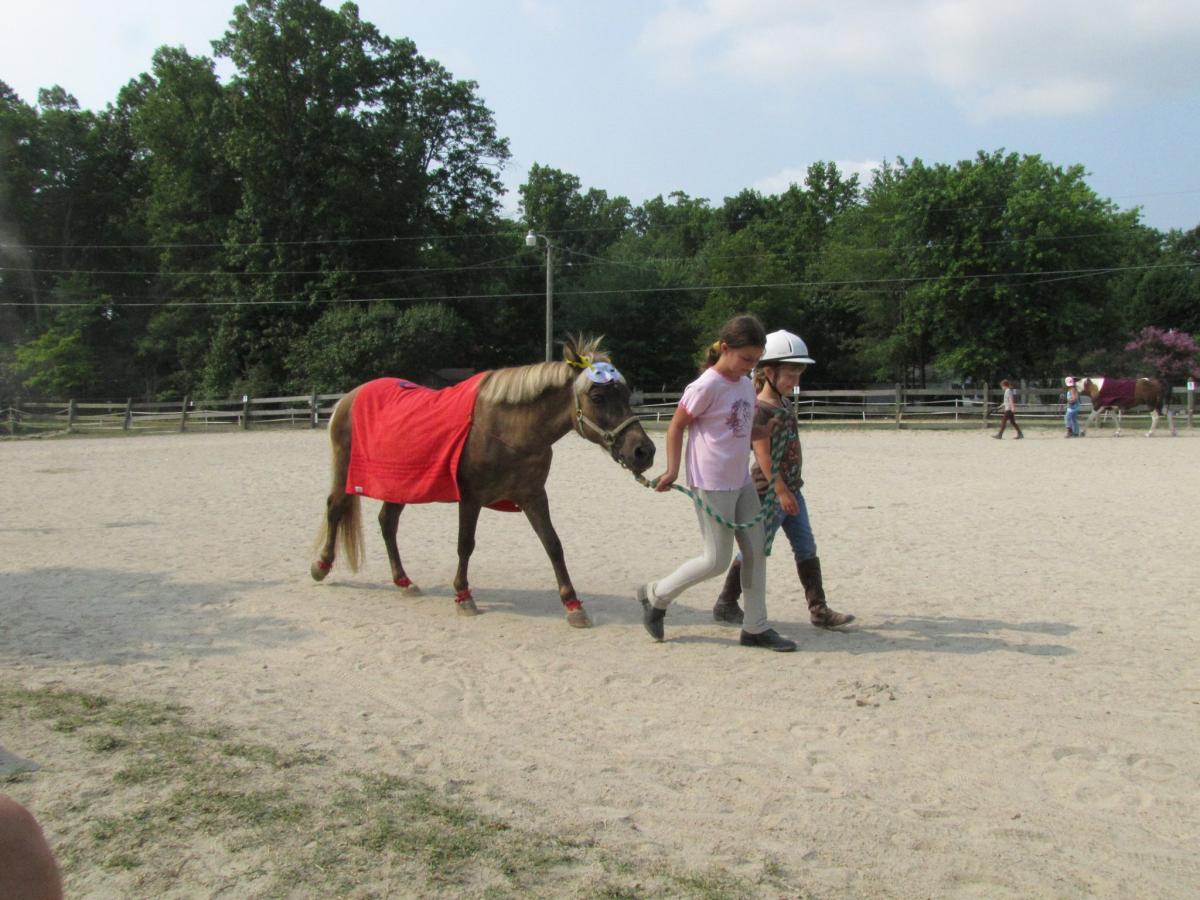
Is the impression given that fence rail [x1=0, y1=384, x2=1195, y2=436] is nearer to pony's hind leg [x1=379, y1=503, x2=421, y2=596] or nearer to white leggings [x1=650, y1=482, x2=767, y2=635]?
pony's hind leg [x1=379, y1=503, x2=421, y2=596]

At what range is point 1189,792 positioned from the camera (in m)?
3.48

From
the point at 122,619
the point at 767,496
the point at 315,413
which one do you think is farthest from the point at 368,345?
the point at 767,496

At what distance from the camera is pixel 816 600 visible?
584cm

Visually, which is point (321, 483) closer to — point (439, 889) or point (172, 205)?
point (439, 889)

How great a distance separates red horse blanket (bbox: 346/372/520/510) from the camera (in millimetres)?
6359

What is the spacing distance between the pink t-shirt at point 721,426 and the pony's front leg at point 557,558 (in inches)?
54.0

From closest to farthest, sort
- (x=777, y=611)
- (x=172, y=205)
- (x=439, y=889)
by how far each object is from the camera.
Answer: (x=439, y=889) < (x=777, y=611) < (x=172, y=205)

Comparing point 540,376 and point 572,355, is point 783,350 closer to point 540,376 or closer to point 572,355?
point 572,355

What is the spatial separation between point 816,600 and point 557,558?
1.69m

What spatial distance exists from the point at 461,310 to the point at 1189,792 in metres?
42.0

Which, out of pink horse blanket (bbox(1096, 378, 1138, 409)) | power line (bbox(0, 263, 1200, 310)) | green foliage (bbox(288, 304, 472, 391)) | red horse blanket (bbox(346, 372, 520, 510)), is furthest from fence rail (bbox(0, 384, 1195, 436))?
red horse blanket (bbox(346, 372, 520, 510))

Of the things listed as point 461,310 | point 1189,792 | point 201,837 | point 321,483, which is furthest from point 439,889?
point 461,310

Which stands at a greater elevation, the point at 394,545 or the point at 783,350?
the point at 783,350

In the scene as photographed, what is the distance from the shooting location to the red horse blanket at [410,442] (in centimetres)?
636
